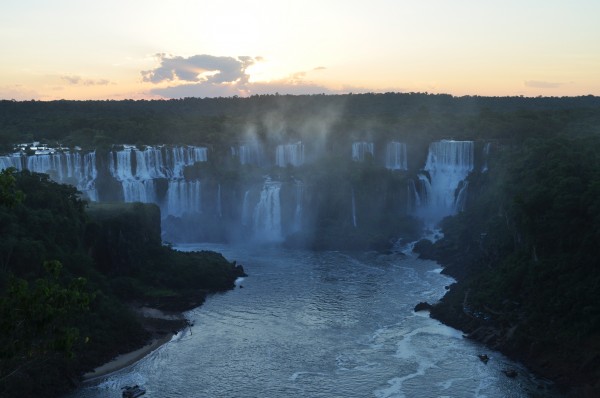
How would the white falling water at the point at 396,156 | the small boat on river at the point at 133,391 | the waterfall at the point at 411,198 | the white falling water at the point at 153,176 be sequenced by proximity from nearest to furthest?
the small boat on river at the point at 133,391 → the white falling water at the point at 153,176 → the waterfall at the point at 411,198 → the white falling water at the point at 396,156

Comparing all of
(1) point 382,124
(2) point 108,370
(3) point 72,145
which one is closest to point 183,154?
(3) point 72,145

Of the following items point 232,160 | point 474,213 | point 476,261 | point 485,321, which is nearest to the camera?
point 485,321

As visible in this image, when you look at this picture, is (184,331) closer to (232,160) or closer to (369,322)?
(369,322)

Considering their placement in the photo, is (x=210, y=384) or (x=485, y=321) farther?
(x=485, y=321)

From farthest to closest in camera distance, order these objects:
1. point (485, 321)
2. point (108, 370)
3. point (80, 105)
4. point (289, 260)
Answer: point (80, 105) < point (289, 260) < point (485, 321) < point (108, 370)

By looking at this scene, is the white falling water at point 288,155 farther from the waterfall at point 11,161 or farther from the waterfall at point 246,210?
the waterfall at point 11,161

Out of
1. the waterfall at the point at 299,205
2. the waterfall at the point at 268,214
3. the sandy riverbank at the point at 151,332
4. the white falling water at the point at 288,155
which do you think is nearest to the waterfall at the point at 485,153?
the waterfall at the point at 299,205

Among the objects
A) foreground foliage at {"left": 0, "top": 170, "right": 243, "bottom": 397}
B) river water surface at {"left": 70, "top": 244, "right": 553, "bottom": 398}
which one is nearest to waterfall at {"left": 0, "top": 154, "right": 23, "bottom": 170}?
foreground foliage at {"left": 0, "top": 170, "right": 243, "bottom": 397}
